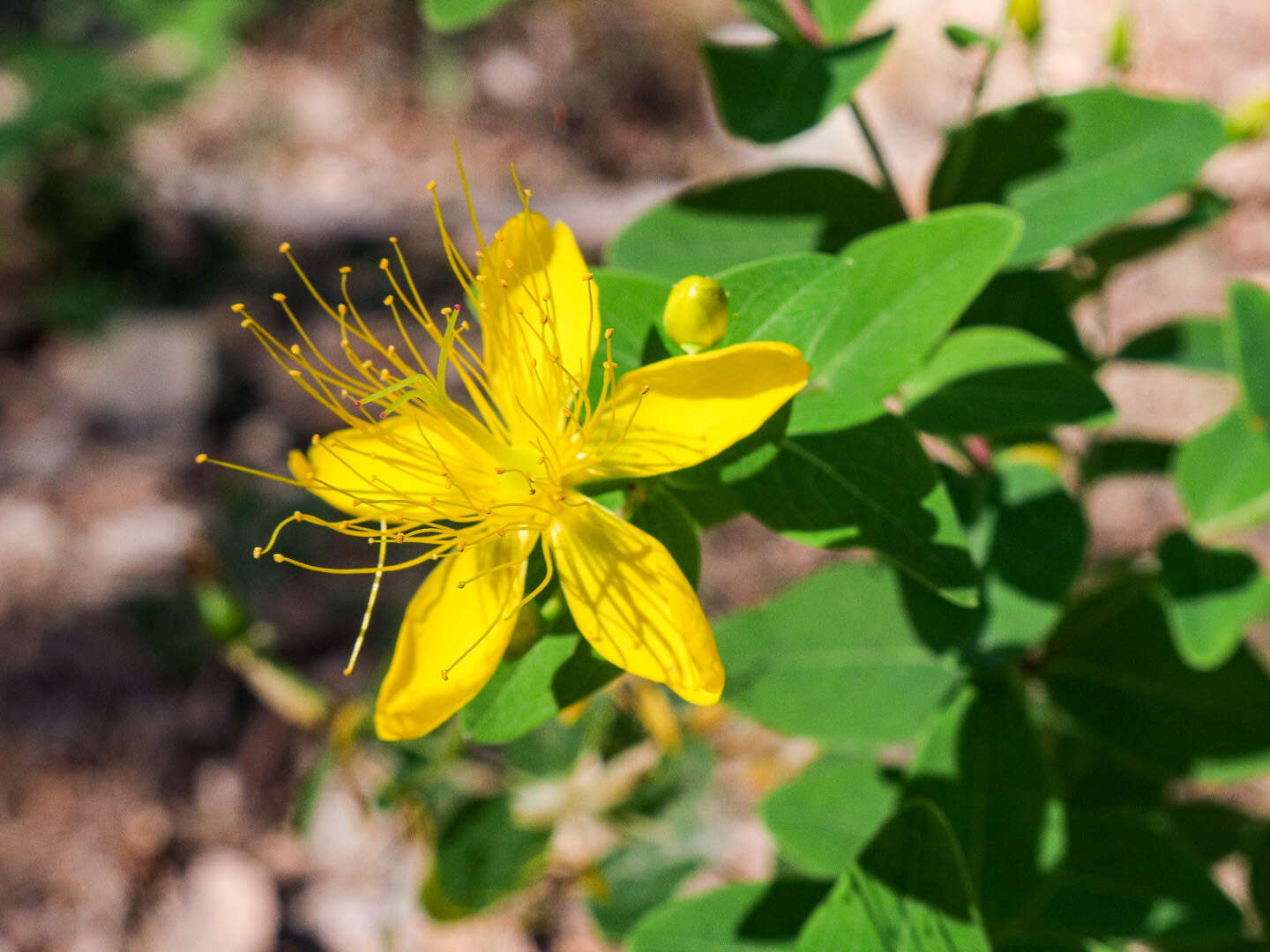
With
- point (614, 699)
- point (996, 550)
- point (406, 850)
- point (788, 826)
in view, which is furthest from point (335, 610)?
point (996, 550)

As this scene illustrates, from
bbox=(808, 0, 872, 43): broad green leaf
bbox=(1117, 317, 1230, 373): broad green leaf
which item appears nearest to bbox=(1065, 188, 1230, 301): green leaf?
bbox=(1117, 317, 1230, 373): broad green leaf

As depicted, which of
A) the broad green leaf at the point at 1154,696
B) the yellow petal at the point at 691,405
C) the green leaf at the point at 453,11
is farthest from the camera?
the broad green leaf at the point at 1154,696

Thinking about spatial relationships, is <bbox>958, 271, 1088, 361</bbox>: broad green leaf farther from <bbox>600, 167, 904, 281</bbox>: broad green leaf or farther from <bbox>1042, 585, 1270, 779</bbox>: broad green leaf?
<bbox>1042, 585, 1270, 779</bbox>: broad green leaf

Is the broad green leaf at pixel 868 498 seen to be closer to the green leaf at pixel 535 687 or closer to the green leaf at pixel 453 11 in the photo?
the green leaf at pixel 535 687

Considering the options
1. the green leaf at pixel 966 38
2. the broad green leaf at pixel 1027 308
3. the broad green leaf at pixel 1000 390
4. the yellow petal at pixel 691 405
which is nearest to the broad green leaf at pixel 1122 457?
the broad green leaf at pixel 1027 308

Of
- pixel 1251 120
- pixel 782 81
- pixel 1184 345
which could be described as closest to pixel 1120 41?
pixel 1251 120
